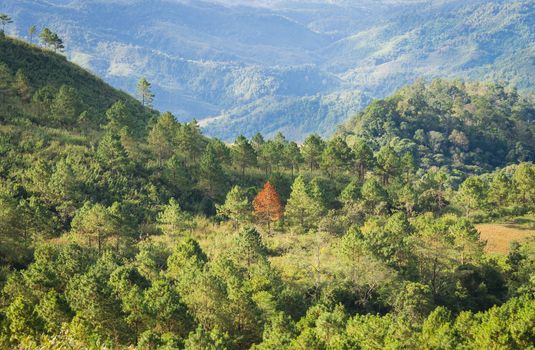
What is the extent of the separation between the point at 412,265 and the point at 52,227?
140 ft

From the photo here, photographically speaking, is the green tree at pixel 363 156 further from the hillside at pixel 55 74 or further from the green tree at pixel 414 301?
the green tree at pixel 414 301

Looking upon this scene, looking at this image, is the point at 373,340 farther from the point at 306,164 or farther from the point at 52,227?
the point at 306,164

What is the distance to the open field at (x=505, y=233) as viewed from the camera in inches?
3281

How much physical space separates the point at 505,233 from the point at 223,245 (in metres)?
47.6

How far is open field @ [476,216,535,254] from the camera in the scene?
83.3m

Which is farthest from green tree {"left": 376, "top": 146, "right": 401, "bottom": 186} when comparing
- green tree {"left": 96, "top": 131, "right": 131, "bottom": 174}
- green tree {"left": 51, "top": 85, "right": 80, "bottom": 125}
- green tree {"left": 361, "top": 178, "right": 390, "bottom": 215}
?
green tree {"left": 51, "top": 85, "right": 80, "bottom": 125}

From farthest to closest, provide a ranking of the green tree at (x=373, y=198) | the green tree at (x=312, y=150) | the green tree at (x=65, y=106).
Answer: the green tree at (x=312, y=150)
the green tree at (x=65, y=106)
the green tree at (x=373, y=198)

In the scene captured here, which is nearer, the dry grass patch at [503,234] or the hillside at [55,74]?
the dry grass patch at [503,234]

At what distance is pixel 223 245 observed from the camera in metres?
72.8

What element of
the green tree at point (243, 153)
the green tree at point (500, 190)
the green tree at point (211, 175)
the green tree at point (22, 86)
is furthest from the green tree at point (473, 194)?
the green tree at point (22, 86)

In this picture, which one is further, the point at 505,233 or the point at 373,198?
the point at 373,198

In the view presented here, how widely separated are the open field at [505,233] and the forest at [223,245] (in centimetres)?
212

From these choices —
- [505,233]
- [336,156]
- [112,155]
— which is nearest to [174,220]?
[112,155]

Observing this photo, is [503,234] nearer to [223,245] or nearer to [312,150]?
[312,150]
